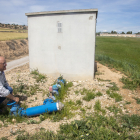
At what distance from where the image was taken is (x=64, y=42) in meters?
7.76

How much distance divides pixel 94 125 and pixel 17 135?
Result: 2.00 metres

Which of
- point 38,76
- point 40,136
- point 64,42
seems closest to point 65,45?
point 64,42

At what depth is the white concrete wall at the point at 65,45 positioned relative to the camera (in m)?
7.45

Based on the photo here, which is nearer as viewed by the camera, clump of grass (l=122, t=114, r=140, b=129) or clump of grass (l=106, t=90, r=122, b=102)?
clump of grass (l=122, t=114, r=140, b=129)

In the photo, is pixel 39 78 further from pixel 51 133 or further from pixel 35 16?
pixel 51 133

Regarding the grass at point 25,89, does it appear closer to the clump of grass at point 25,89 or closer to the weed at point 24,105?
the clump of grass at point 25,89

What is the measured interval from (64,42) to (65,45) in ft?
0.57

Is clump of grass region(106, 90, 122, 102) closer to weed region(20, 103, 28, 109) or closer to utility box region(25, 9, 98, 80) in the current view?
utility box region(25, 9, 98, 80)

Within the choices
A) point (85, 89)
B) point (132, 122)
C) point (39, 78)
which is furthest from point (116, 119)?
point (39, 78)

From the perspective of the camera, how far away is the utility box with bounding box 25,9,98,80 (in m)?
7.41

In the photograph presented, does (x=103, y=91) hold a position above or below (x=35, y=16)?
below

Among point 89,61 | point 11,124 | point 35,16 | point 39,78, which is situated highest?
point 35,16

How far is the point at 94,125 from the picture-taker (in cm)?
375

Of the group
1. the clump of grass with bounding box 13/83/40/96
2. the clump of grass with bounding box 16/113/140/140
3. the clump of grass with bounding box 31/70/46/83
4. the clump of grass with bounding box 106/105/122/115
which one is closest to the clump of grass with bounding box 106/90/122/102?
the clump of grass with bounding box 106/105/122/115
